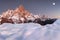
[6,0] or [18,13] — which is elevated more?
[6,0]

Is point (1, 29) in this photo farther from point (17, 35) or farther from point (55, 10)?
point (55, 10)

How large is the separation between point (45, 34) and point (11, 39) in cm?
7

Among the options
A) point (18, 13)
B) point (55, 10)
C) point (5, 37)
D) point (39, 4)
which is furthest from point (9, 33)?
point (39, 4)

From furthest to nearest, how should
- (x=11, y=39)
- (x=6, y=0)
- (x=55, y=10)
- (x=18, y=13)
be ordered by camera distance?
(x=6, y=0), (x=55, y=10), (x=18, y=13), (x=11, y=39)

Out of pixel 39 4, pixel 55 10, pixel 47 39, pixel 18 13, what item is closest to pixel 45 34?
pixel 47 39

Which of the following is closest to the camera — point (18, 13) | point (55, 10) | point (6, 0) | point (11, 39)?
point (11, 39)

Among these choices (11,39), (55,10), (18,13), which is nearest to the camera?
(11,39)

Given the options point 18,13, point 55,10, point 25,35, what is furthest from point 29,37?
point 55,10

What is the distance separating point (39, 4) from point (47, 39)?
2.85 metres

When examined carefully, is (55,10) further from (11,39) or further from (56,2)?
(11,39)

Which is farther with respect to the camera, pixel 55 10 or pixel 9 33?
pixel 55 10

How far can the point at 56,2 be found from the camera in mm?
2945

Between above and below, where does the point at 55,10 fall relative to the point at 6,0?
below

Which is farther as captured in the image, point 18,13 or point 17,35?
point 18,13
